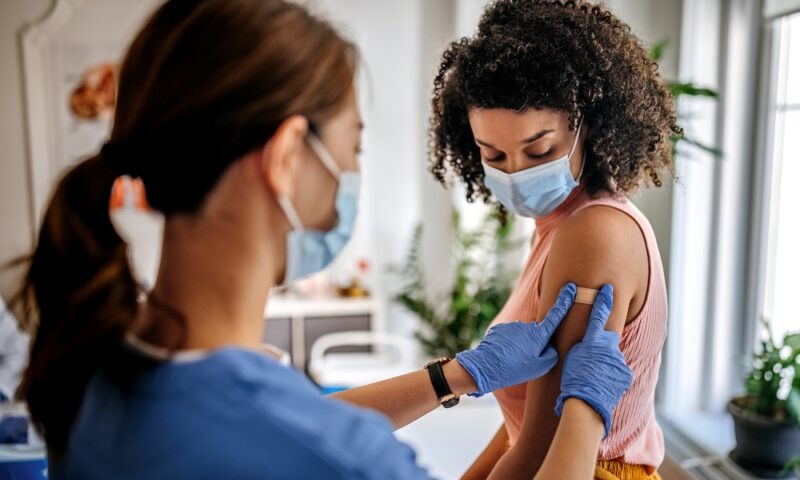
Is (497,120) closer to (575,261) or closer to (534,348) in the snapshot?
(575,261)

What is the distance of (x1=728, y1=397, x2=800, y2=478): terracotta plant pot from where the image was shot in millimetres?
1865

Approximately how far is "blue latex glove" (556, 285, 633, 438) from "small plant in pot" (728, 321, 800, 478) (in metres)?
1.21

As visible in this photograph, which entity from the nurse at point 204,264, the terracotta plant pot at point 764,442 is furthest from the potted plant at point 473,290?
the nurse at point 204,264

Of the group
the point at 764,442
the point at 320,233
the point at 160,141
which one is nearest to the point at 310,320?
the point at 764,442

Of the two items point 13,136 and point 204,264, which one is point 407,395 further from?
point 13,136

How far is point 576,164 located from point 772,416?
4.43 ft

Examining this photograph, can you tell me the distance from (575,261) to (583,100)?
0.26 metres

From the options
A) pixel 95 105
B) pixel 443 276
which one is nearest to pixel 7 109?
pixel 95 105

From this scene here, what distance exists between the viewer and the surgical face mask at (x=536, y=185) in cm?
103

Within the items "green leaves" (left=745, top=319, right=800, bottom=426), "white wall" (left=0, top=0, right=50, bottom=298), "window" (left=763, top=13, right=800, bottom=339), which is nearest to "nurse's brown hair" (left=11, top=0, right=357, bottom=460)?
A: "green leaves" (left=745, top=319, right=800, bottom=426)

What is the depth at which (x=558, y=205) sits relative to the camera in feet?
3.60

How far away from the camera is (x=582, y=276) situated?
3.17ft

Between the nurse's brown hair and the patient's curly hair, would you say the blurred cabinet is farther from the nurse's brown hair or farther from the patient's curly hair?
the nurse's brown hair

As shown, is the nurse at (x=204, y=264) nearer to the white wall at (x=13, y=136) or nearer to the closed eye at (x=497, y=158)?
the closed eye at (x=497, y=158)
